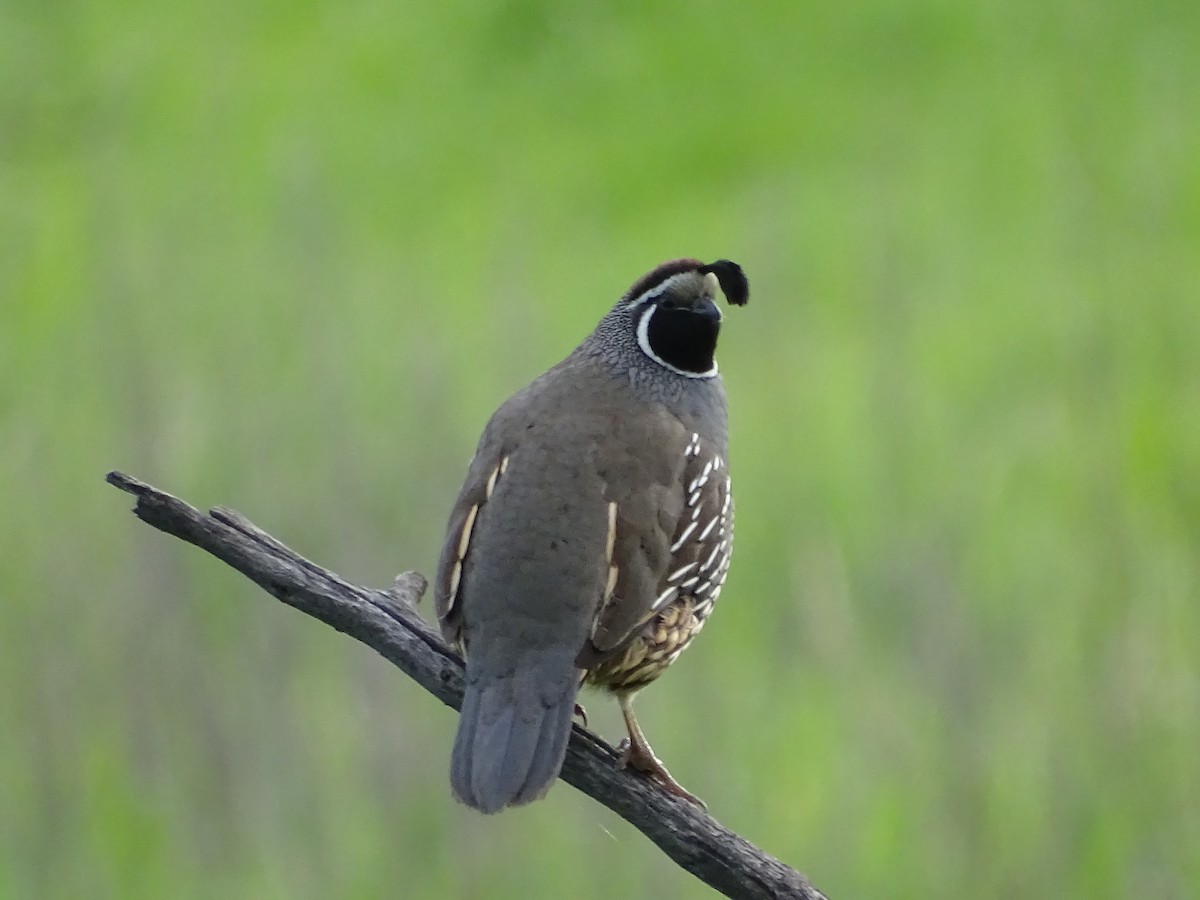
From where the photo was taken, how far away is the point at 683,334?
4.28 metres

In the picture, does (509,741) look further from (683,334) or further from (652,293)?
(652,293)

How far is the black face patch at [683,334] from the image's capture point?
4.27 m

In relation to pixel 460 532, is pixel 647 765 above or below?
below

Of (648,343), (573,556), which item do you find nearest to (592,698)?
(648,343)

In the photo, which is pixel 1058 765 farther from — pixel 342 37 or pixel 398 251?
pixel 342 37

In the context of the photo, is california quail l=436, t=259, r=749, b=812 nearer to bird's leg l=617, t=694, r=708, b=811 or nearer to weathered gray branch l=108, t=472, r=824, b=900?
bird's leg l=617, t=694, r=708, b=811

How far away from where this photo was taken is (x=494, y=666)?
11.4 ft

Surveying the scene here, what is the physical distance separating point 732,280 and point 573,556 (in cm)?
83

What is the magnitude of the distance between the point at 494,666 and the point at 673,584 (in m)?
0.42

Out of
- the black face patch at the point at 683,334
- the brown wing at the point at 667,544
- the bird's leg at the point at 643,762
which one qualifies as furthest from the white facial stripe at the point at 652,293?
the bird's leg at the point at 643,762

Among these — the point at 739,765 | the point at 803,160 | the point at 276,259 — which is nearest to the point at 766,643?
the point at 739,765

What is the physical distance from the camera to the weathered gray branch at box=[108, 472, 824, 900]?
10.4ft

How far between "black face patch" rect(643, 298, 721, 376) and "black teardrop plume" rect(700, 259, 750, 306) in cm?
11

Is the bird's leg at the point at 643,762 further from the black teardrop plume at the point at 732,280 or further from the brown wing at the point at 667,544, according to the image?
the black teardrop plume at the point at 732,280
